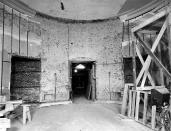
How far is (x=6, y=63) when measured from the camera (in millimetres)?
4723

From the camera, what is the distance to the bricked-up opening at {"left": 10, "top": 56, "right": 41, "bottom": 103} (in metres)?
→ 5.77

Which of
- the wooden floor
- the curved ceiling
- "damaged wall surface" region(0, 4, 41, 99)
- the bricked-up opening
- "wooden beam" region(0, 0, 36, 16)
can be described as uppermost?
the curved ceiling

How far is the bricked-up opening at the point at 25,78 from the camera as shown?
5.77 meters

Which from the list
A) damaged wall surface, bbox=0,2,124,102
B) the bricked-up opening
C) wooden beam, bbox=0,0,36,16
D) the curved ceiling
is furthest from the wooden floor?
the curved ceiling

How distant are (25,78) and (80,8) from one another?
3.79m

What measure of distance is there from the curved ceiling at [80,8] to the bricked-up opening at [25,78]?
2184 millimetres

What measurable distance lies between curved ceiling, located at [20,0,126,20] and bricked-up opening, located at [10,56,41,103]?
7.16ft

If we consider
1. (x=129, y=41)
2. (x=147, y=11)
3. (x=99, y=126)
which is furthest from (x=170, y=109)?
(x=147, y=11)

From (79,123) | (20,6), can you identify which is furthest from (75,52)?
(79,123)

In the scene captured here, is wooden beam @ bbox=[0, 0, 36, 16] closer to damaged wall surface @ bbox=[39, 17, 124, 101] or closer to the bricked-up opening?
damaged wall surface @ bbox=[39, 17, 124, 101]

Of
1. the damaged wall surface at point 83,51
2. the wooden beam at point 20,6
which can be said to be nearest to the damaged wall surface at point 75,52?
the damaged wall surface at point 83,51

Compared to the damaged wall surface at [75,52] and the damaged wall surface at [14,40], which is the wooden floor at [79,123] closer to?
the damaged wall surface at [14,40]

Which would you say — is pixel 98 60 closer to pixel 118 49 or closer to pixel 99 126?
pixel 118 49

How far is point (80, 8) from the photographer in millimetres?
5730
